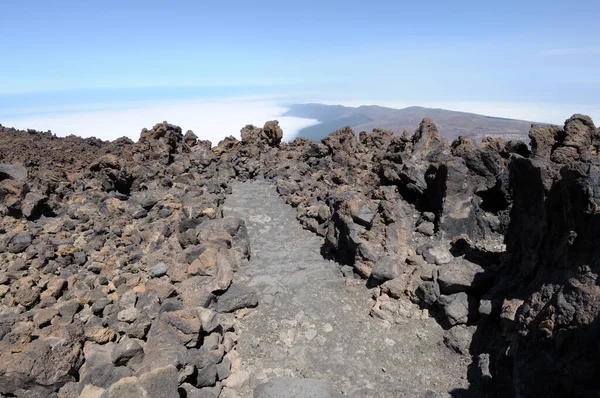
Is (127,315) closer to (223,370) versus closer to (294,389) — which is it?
(223,370)

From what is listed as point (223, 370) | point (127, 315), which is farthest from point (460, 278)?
point (127, 315)

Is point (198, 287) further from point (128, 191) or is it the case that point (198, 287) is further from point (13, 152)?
point (13, 152)

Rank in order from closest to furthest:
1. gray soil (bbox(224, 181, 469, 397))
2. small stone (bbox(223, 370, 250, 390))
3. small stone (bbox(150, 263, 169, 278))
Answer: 1. small stone (bbox(223, 370, 250, 390))
2. gray soil (bbox(224, 181, 469, 397))
3. small stone (bbox(150, 263, 169, 278))

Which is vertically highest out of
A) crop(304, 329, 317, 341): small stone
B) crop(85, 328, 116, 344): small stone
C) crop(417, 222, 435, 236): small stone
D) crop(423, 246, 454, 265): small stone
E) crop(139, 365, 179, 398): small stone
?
crop(417, 222, 435, 236): small stone

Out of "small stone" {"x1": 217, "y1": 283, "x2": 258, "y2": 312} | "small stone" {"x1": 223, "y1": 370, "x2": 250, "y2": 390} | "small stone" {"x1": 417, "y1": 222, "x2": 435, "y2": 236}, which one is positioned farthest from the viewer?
"small stone" {"x1": 417, "y1": 222, "x2": 435, "y2": 236}

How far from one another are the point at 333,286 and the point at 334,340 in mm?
1735

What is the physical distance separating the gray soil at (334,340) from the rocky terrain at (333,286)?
0.10 feet

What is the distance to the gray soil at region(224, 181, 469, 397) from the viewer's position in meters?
6.16

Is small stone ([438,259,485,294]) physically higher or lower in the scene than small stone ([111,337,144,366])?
higher

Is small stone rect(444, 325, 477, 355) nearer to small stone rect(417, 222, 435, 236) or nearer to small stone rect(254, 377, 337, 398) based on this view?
small stone rect(254, 377, 337, 398)

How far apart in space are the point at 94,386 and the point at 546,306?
544 cm

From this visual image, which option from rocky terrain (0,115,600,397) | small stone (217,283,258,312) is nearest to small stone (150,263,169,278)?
rocky terrain (0,115,600,397)

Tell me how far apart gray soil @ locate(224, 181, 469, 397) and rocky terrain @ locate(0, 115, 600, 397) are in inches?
1.2

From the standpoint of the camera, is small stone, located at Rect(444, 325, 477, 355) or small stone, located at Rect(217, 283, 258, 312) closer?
small stone, located at Rect(444, 325, 477, 355)
